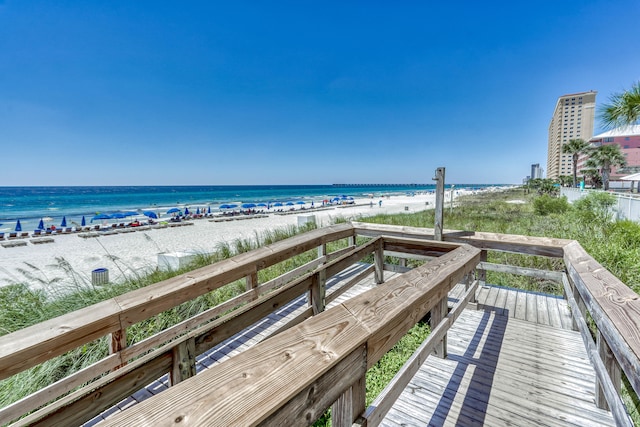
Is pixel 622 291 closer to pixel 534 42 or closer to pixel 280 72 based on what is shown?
pixel 534 42

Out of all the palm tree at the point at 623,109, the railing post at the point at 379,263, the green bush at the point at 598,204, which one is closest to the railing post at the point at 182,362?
the railing post at the point at 379,263

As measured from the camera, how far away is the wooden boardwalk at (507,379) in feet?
6.99

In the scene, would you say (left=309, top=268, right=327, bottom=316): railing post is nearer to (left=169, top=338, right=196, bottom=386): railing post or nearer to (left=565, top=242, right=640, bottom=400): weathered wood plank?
(left=169, top=338, right=196, bottom=386): railing post

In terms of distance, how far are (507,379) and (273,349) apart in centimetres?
272

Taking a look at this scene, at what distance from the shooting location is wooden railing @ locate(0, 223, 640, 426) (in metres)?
0.71

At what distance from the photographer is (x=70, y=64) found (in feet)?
65.9

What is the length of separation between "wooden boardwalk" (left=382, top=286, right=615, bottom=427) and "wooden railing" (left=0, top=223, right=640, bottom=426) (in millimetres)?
398

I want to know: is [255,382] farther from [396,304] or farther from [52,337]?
[52,337]

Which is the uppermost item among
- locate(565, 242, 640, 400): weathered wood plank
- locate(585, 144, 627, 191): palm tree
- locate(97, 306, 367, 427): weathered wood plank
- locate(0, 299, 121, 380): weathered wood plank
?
locate(585, 144, 627, 191): palm tree

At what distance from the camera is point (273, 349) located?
91 cm

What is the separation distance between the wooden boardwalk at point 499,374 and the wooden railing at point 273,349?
1.41 feet

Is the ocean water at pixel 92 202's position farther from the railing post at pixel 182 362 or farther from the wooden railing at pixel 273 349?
the railing post at pixel 182 362

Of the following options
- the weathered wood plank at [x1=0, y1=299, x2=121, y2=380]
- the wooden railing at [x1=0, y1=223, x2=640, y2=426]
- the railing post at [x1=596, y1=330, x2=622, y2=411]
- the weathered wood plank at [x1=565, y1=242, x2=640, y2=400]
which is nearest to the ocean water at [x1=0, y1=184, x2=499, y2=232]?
the wooden railing at [x1=0, y1=223, x2=640, y2=426]

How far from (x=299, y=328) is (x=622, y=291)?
2228mm
